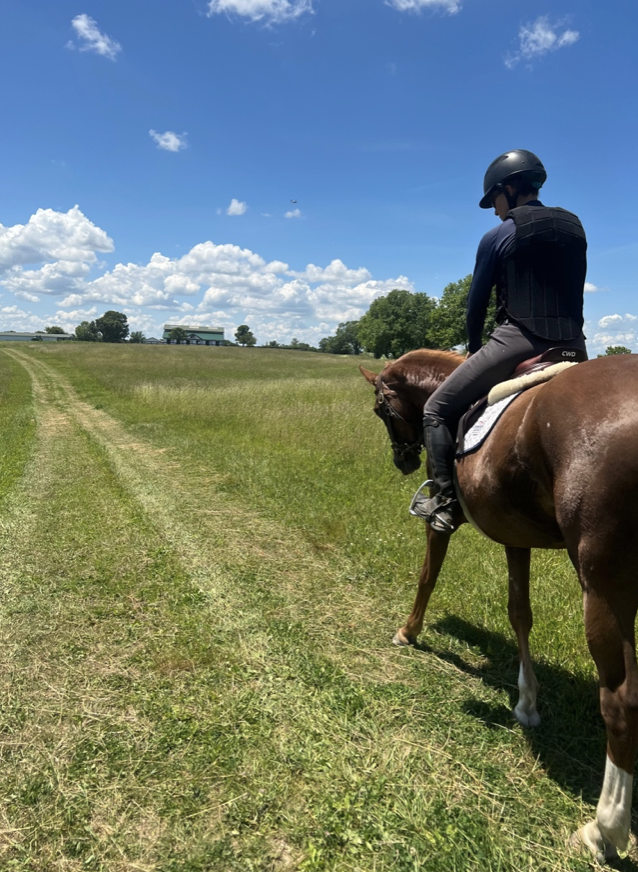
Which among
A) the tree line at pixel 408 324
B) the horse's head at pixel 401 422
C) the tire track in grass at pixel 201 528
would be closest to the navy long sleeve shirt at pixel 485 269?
the horse's head at pixel 401 422

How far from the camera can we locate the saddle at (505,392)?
301cm

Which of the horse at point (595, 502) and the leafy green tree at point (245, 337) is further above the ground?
the leafy green tree at point (245, 337)

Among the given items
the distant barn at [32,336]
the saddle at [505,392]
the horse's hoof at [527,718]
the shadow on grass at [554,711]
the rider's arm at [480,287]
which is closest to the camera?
the shadow on grass at [554,711]

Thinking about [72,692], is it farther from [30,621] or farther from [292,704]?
[292,704]

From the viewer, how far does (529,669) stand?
3361mm

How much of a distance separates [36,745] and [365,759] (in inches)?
76.6

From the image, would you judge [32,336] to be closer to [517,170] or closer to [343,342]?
[343,342]

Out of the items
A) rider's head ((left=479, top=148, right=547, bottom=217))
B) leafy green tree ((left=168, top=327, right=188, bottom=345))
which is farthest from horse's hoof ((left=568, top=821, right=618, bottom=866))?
leafy green tree ((left=168, top=327, right=188, bottom=345))

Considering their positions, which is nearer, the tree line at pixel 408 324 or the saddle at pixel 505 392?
the saddle at pixel 505 392

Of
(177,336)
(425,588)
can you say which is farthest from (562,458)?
(177,336)

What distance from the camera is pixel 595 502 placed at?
2.16 metres

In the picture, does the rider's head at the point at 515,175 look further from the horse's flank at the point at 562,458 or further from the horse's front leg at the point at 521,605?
the horse's front leg at the point at 521,605

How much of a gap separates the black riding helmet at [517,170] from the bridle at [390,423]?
195 cm

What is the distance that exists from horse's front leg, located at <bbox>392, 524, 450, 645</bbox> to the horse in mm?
1159
